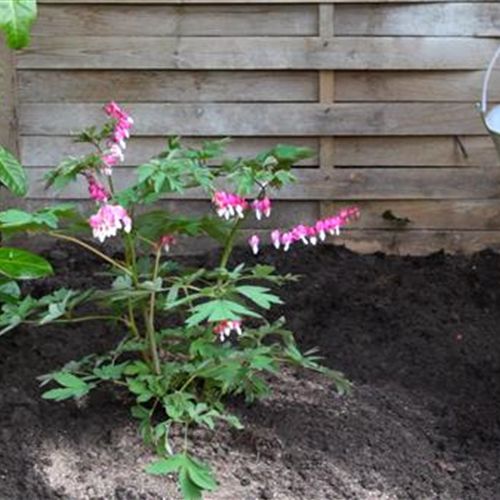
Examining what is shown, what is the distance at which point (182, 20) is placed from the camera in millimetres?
4250

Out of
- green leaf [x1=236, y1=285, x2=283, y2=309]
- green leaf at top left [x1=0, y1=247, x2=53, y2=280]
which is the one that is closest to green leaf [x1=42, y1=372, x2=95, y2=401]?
green leaf at top left [x1=0, y1=247, x2=53, y2=280]

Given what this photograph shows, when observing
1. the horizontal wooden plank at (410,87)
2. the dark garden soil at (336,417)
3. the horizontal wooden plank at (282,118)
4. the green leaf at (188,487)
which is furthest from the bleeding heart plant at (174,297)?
the horizontal wooden plank at (410,87)

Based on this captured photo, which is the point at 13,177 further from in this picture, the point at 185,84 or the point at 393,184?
the point at 393,184

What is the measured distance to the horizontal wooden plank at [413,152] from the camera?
4.32 meters

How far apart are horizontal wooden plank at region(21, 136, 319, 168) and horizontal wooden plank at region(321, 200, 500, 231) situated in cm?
27

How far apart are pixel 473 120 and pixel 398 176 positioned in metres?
0.34

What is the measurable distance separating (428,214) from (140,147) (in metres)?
1.10

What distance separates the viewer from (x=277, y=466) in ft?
9.93

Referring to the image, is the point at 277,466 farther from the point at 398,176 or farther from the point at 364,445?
the point at 398,176

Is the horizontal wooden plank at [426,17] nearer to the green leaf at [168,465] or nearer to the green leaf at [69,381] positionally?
the green leaf at [69,381]

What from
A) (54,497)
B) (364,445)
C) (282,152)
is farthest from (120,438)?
(282,152)

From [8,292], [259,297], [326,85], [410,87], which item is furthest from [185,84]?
[259,297]

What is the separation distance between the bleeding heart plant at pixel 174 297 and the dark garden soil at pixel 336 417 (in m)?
0.11

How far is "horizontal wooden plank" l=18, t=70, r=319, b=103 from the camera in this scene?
14.1 feet
